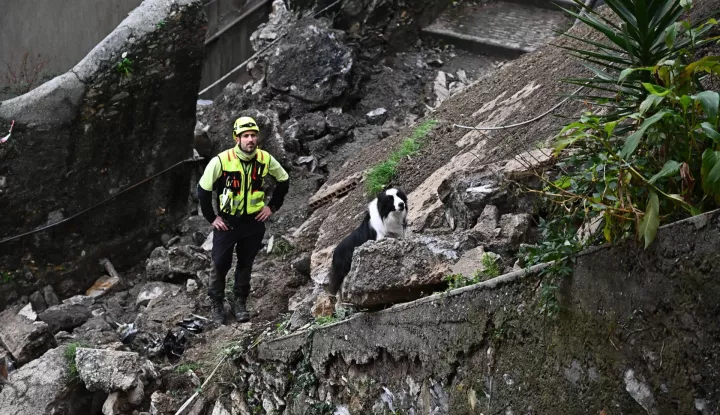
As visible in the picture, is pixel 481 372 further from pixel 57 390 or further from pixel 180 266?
pixel 180 266

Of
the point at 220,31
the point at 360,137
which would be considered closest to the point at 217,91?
the point at 220,31

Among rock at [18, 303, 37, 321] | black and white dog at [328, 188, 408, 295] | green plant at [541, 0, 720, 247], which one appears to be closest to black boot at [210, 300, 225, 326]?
black and white dog at [328, 188, 408, 295]

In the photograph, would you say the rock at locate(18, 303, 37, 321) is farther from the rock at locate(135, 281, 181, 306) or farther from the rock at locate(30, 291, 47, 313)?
the rock at locate(135, 281, 181, 306)

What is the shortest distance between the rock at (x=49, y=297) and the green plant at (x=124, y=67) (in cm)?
232

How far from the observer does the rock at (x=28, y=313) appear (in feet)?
29.5

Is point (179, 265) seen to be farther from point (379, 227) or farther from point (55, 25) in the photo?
point (55, 25)

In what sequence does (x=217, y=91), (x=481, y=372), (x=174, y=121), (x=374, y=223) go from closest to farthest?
(x=481, y=372), (x=374, y=223), (x=174, y=121), (x=217, y=91)

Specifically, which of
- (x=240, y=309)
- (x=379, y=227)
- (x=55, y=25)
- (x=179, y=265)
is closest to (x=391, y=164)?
(x=240, y=309)

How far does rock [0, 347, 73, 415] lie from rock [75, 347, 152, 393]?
0.22 metres

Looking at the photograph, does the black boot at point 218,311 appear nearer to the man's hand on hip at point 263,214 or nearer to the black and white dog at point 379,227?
the man's hand on hip at point 263,214

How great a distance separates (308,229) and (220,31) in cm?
597

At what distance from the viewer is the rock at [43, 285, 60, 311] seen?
31.0 feet

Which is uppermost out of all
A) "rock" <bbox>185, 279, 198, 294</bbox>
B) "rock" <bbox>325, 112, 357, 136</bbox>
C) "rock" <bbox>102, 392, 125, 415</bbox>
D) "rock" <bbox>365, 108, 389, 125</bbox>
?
"rock" <bbox>102, 392, 125, 415</bbox>

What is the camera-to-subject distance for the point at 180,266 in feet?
30.9
